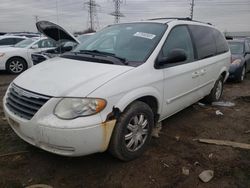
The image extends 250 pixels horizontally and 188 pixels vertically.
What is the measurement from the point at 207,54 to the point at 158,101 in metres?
1.97

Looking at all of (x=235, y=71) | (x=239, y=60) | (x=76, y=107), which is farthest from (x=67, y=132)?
(x=239, y=60)

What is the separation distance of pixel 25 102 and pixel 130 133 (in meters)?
1.25

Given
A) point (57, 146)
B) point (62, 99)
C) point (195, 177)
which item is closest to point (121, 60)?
point (62, 99)

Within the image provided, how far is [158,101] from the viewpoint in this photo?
3.68 meters

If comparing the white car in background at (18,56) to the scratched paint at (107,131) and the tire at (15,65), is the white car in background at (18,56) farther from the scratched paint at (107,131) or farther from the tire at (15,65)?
the scratched paint at (107,131)

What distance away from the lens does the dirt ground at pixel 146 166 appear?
3.01 m

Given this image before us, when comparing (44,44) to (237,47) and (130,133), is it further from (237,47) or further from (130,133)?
(130,133)

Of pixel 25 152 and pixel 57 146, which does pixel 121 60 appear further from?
pixel 25 152

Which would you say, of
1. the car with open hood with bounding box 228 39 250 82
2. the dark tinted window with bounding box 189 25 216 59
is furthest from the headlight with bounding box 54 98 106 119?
the car with open hood with bounding box 228 39 250 82

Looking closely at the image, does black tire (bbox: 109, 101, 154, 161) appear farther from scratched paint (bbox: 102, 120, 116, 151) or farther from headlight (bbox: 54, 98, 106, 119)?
headlight (bbox: 54, 98, 106, 119)

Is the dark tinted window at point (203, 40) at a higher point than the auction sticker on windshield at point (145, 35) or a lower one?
lower

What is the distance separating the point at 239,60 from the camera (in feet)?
30.1

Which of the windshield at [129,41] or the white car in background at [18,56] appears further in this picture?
the white car in background at [18,56]

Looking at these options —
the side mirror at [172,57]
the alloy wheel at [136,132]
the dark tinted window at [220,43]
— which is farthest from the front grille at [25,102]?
the dark tinted window at [220,43]
